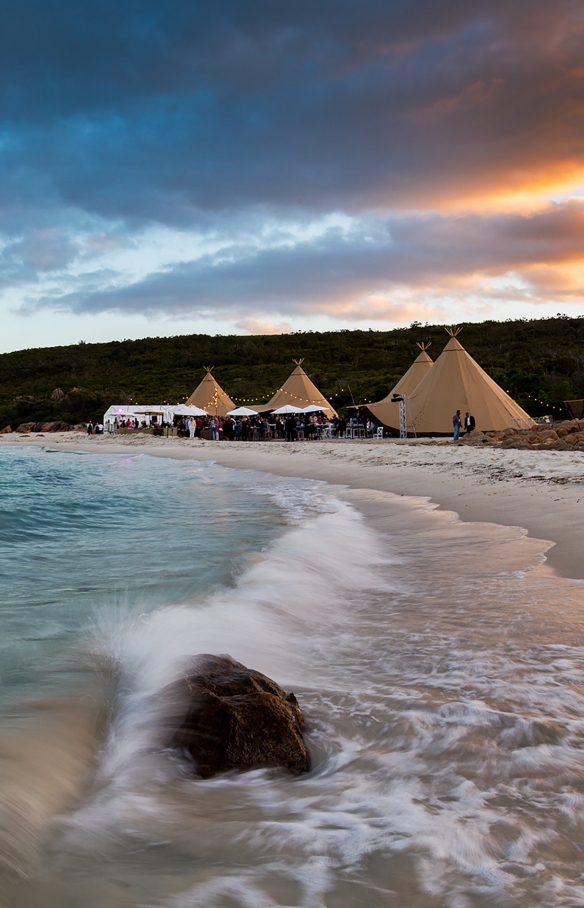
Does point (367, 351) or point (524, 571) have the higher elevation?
point (367, 351)

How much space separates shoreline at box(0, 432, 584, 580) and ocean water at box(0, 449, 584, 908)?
0.89m

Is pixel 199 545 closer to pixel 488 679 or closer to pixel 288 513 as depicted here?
pixel 288 513

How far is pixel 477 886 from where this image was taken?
1960 millimetres

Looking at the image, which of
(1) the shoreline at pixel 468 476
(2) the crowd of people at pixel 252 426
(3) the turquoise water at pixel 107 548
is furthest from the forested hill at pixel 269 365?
(3) the turquoise water at pixel 107 548

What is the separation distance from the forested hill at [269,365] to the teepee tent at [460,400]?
507 cm

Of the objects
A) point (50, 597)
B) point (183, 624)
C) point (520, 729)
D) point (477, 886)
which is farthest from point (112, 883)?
point (50, 597)

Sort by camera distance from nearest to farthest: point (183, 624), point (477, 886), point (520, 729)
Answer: point (477, 886)
point (520, 729)
point (183, 624)

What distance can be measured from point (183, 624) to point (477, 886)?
3119 millimetres

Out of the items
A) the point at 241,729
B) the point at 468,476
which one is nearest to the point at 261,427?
the point at 468,476

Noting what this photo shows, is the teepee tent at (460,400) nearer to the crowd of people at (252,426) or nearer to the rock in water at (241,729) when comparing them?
the crowd of people at (252,426)

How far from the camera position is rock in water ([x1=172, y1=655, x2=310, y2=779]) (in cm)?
278

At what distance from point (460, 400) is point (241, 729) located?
23448 mm

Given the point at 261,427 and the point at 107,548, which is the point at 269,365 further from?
the point at 107,548

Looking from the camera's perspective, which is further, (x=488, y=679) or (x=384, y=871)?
(x=488, y=679)
